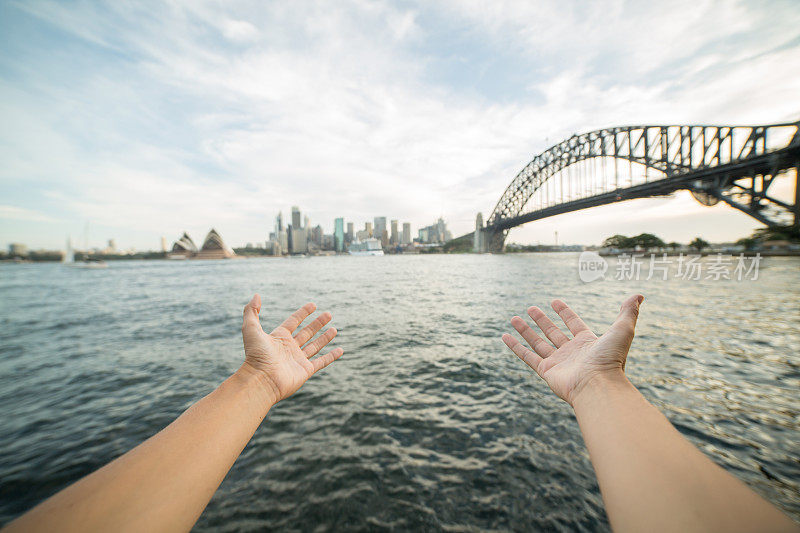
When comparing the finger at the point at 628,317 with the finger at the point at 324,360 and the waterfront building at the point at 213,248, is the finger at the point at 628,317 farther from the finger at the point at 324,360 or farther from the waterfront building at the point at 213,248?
the waterfront building at the point at 213,248

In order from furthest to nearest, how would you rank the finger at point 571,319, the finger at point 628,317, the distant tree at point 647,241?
1. the distant tree at point 647,241
2. the finger at point 571,319
3. the finger at point 628,317

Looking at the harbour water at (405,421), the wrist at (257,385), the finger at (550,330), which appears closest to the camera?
the wrist at (257,385)

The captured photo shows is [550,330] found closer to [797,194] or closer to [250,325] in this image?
[250,325]

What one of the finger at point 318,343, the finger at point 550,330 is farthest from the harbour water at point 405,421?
the finger at point 550,330

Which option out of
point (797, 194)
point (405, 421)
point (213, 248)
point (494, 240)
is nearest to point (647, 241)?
point (494, 240)

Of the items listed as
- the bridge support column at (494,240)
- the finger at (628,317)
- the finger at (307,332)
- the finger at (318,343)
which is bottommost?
the finger at (318,343)

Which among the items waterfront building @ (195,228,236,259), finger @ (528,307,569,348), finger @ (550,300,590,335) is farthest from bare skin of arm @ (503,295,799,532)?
waterfront building @ (195,228,236,259)

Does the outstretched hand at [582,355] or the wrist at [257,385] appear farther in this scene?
the wrist at [257,385]

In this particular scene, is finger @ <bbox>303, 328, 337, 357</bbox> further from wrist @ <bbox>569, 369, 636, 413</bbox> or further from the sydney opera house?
the sydney opera house
